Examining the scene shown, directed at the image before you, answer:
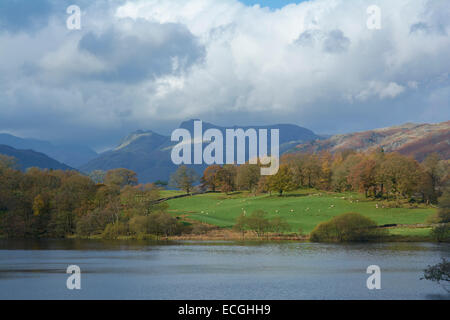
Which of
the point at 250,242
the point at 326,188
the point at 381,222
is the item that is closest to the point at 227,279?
the point at 250,242

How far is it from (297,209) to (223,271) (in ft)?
207

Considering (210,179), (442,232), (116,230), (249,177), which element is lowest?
(116,230)

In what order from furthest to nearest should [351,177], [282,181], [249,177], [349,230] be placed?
[249,177] → [282,181] → [351,177] → [349,230]

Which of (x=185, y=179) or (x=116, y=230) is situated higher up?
(x=185, y=179)

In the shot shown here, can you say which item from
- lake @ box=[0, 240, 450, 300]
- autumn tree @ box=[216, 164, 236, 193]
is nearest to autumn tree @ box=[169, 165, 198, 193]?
autumn tree @ box=[216, 164, 236, 193]

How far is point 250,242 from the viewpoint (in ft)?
299

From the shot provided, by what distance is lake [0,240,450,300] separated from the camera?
42031 millimetres

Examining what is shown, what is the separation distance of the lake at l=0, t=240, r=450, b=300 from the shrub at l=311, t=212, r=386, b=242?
5.40 meters

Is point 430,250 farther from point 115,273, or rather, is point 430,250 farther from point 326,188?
point 326,188

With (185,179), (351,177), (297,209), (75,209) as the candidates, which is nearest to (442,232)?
(297,209)

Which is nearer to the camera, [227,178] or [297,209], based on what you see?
[297,209]

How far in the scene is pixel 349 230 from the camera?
87.0 metres

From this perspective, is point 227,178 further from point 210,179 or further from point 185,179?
point 185,179

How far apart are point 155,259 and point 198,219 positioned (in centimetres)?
4536
